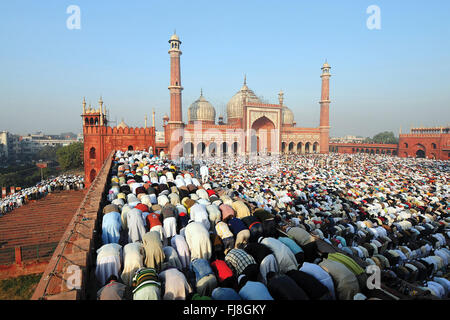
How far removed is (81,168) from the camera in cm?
3694

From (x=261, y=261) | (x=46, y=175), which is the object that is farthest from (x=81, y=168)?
(x=261, y=261)

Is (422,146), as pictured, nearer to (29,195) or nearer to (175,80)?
(175,80)

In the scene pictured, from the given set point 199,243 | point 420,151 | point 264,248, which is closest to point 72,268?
point 199,243

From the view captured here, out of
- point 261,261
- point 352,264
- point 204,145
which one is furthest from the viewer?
point 204,145

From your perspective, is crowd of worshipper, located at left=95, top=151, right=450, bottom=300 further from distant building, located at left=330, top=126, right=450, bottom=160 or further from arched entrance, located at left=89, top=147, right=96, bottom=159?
distant building, located at left=330, top=126, right=450, bottom=160

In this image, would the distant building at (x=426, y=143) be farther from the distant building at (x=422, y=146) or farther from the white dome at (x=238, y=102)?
the white dome at (x=238, y=102)

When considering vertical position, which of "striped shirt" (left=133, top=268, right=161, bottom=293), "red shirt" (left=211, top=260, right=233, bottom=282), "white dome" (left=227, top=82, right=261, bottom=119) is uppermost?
"white dome" (left=227, top=82, right=261, bottom=119)

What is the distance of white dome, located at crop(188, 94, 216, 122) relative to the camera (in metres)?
32.6

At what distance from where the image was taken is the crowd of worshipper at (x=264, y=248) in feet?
10.7

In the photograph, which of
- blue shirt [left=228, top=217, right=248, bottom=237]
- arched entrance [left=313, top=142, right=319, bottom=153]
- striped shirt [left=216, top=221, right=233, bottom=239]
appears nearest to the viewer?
striped shirt [left=216, top=221, right=233, bottom=239]

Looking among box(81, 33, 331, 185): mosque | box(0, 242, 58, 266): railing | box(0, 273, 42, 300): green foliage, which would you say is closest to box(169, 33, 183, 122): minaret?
box(81, 33, 331, 185): mosque

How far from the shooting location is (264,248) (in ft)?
13.2
